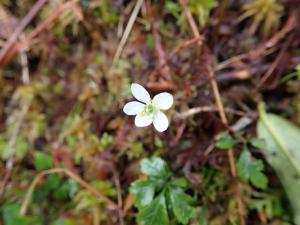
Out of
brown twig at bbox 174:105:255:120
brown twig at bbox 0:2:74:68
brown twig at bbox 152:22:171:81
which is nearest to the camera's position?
brown twig at bbox 174:105:255:120

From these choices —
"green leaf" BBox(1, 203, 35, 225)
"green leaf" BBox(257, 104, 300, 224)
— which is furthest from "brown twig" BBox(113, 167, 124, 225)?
"green leaf" BBox(257, 104, 300, 224)

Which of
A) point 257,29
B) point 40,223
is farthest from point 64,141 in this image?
point 257,29

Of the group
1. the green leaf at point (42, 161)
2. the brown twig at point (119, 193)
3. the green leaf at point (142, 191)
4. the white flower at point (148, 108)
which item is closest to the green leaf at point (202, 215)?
the green leaf at point (142, 191)

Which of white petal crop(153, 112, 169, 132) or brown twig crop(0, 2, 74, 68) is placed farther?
brown twig crop(0, 2, 74, 68)

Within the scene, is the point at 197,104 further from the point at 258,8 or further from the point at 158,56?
the point at 258,8

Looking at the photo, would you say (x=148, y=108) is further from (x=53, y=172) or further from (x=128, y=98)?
(x=53, y=172)

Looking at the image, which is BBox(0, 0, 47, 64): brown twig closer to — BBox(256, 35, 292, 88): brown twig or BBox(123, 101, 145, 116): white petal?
BBox(123, 101, 145, 116): white petal

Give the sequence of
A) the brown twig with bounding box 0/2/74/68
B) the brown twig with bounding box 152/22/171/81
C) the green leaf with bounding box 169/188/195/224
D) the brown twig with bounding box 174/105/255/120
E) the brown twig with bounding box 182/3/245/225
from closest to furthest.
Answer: the green leaf with bounding box 169/188/195/224 < the brown twig with bounding box 182/3/245/225 < the brown twig with bounding box 174/105/255/120 < the brown twig with bounding box 152/22/171/81 < the brown twig with bounding box 0/2/74/68

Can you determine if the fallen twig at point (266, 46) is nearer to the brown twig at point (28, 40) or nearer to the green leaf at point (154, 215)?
the green leaf at point (154, 215)
